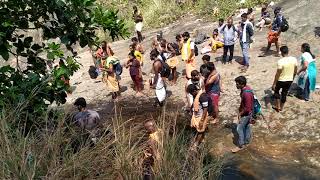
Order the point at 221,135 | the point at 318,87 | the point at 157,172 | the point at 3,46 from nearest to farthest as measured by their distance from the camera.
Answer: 1. the point at 157,172
2. the point at 3,46
3. the point at 221,135
4. the point at 318,87

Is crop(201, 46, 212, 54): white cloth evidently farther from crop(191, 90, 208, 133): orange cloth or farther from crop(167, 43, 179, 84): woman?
crop(191, 90, 208, 133): orange cloth

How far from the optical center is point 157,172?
14.9 feet

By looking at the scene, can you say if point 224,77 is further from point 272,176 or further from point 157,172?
point 157,172

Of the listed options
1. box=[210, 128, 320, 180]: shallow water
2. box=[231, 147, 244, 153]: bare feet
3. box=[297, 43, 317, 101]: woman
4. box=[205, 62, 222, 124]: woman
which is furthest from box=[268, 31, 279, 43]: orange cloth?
box=[231, 147, 244, 153]: bare feet

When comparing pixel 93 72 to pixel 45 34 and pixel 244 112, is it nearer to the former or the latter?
pixel 244 112

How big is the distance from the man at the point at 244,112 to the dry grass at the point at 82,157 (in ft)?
11.9

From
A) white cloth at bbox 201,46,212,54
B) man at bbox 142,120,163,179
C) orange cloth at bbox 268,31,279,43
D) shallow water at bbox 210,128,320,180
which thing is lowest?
shallow water at bbox 210,128,320,180

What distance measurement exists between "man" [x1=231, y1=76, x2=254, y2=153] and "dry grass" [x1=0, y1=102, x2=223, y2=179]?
361 cm

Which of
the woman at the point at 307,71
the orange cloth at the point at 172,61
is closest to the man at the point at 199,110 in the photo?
the woman at the point at 307,71

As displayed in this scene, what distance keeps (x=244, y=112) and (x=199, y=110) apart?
929 mm

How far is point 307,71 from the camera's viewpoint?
33.2ft

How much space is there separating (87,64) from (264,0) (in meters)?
7.97

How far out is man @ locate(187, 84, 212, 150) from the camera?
7.92m

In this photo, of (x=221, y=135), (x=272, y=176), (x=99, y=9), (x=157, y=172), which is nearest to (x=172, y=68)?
(x=221, y=135)
